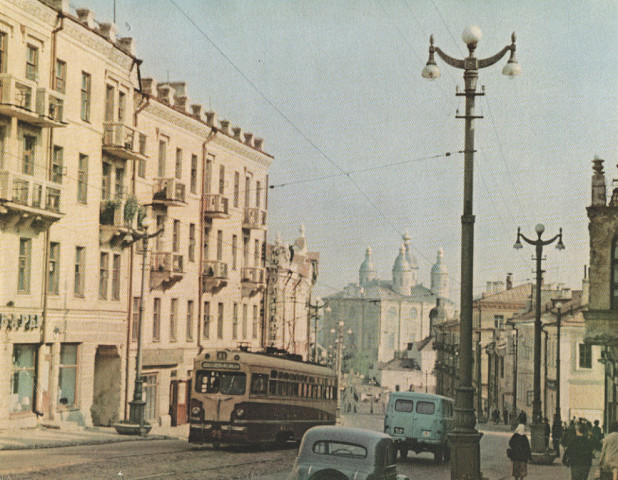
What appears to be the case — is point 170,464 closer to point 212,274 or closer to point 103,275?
point 103,275

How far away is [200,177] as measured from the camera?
1944 inches

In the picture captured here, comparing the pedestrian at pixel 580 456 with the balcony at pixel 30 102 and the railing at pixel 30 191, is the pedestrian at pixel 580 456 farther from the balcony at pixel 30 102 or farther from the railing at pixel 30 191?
the balcony at pixel 30 102

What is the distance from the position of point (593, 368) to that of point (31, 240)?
45369 mm

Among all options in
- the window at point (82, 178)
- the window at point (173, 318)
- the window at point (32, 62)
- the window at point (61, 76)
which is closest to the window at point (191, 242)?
the window at point (173, 318)

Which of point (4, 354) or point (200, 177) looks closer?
point (4, 354)

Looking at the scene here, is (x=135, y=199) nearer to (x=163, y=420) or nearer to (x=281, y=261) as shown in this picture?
(x=163, y=420)

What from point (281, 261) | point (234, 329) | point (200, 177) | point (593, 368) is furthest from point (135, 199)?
point (593, 368)

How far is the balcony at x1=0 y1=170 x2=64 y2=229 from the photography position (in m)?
30.4

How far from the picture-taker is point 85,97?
122ft

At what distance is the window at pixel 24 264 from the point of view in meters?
32.5

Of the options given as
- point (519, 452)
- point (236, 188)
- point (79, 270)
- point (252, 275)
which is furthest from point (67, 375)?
point (252, 275)

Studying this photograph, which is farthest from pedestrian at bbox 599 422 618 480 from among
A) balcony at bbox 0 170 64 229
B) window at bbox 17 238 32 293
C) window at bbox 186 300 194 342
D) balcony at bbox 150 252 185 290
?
window at bbox 186 300 194 342

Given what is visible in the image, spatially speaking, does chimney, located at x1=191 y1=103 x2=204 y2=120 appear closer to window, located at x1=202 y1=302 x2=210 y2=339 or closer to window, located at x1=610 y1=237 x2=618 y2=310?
window, located at x1=202 y1=302 x2=210 y2=339

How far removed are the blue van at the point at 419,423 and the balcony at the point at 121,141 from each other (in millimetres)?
14076
